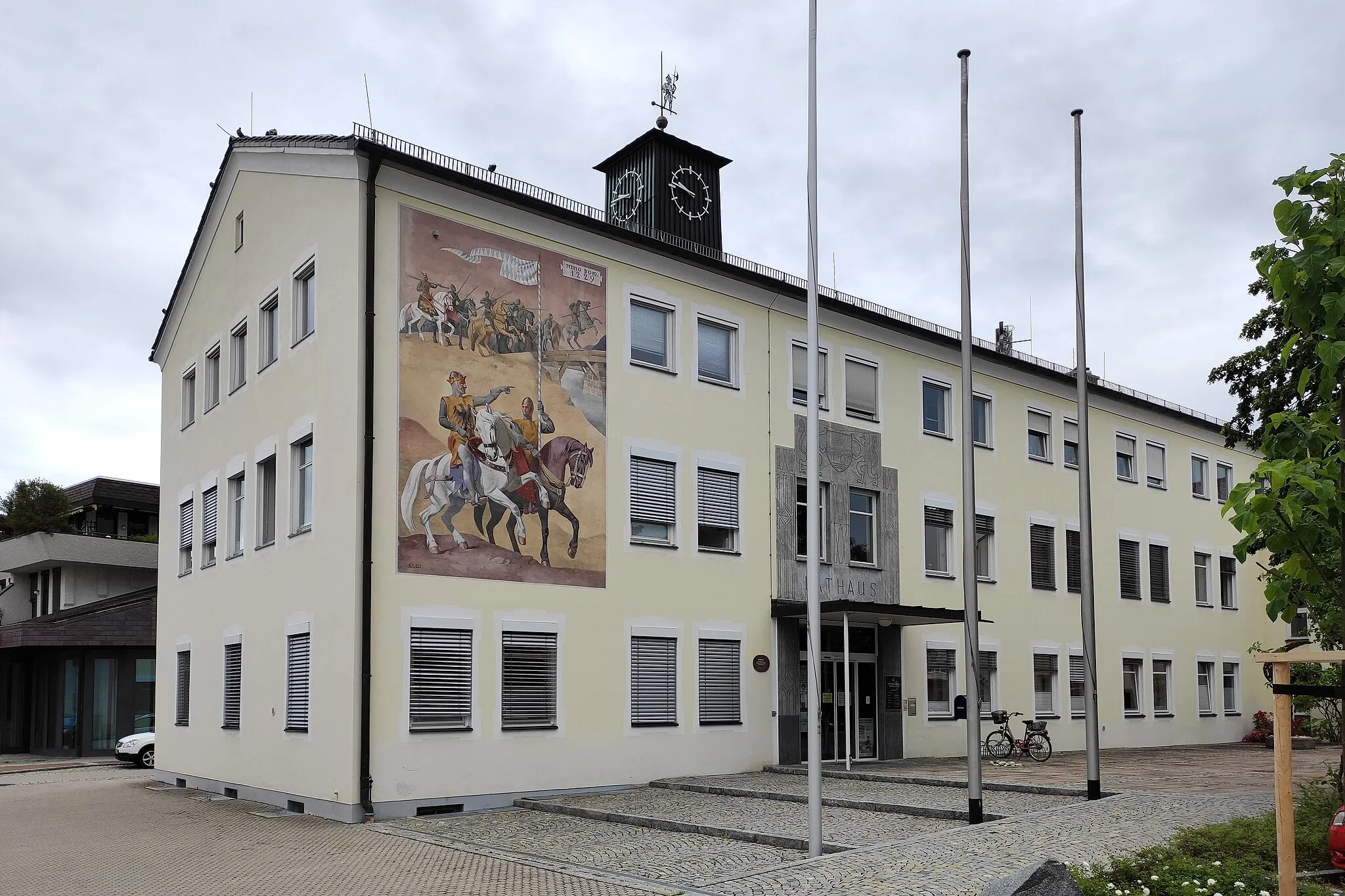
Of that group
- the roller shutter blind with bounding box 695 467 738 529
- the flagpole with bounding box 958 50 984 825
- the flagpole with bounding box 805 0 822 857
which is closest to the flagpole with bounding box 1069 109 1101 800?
the flagpole with bounding box 958 50 984 825

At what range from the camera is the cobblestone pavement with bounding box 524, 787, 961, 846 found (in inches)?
568

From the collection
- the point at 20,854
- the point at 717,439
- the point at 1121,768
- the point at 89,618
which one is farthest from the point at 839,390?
the point at 89,618

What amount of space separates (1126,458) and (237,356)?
22708 mm

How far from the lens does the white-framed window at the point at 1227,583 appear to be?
3728 centimetres

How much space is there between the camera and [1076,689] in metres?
30.3

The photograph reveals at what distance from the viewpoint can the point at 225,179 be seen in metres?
24.7

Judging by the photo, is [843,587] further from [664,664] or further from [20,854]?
[20,854]

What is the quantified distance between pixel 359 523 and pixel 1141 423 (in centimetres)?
2387

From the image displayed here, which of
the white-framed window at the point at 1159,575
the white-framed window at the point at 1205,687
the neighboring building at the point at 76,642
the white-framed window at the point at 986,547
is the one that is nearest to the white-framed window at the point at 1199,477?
the white-framed window at the point at 1159,575

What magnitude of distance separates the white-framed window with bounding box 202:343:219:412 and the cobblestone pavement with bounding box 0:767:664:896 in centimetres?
798

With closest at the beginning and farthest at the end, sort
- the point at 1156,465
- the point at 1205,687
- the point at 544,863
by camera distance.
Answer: the point at 544,863, the point at 1156,465, the point at 1205,687

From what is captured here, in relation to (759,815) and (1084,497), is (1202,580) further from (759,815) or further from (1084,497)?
(759,815)

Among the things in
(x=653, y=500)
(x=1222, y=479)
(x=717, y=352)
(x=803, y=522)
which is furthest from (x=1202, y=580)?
(x=653, y=500)

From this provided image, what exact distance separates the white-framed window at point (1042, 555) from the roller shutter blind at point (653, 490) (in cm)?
1136
